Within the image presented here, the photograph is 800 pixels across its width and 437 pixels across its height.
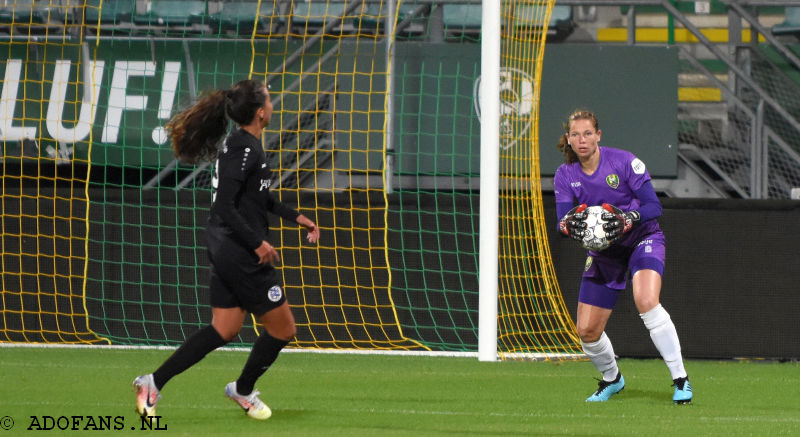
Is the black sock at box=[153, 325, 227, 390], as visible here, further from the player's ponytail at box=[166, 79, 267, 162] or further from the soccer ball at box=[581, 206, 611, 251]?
the soccer ball at box=[581, 206, 611, 251]

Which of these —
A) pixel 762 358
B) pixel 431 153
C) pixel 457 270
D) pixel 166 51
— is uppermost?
pixel 166 51

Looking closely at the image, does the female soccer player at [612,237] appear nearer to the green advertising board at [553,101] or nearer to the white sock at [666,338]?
the white sock at [666,338]

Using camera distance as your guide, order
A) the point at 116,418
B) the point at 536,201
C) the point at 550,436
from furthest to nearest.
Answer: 1. the point at 536,201
2. the point at 116,418
3. the point at 550,436

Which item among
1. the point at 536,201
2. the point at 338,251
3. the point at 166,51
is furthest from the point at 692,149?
the point at 166,51

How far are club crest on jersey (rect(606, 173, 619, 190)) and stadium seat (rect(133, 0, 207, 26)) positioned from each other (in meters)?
5.39

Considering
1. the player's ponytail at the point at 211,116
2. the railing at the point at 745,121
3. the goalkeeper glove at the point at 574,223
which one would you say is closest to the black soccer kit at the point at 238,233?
the player's ponytail at the point at 211,116

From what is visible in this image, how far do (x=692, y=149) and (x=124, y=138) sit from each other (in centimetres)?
508

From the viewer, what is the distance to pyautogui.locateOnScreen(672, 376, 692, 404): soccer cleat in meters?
6.84

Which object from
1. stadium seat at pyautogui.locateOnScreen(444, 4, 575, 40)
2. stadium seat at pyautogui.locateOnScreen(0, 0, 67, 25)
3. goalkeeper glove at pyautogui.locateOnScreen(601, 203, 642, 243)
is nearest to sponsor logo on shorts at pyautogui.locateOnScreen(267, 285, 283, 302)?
goalkeeper glove at pyautogui.locateOnScreen(601, 203, 642, 243)

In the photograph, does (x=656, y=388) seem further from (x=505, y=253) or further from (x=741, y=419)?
(x=505, y=253)

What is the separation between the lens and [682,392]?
6.86 m

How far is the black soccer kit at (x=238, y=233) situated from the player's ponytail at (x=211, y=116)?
0.12m

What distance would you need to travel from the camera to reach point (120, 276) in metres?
10.5

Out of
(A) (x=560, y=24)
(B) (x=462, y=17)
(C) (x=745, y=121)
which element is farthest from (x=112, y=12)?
(C) (x=745, y=121)
